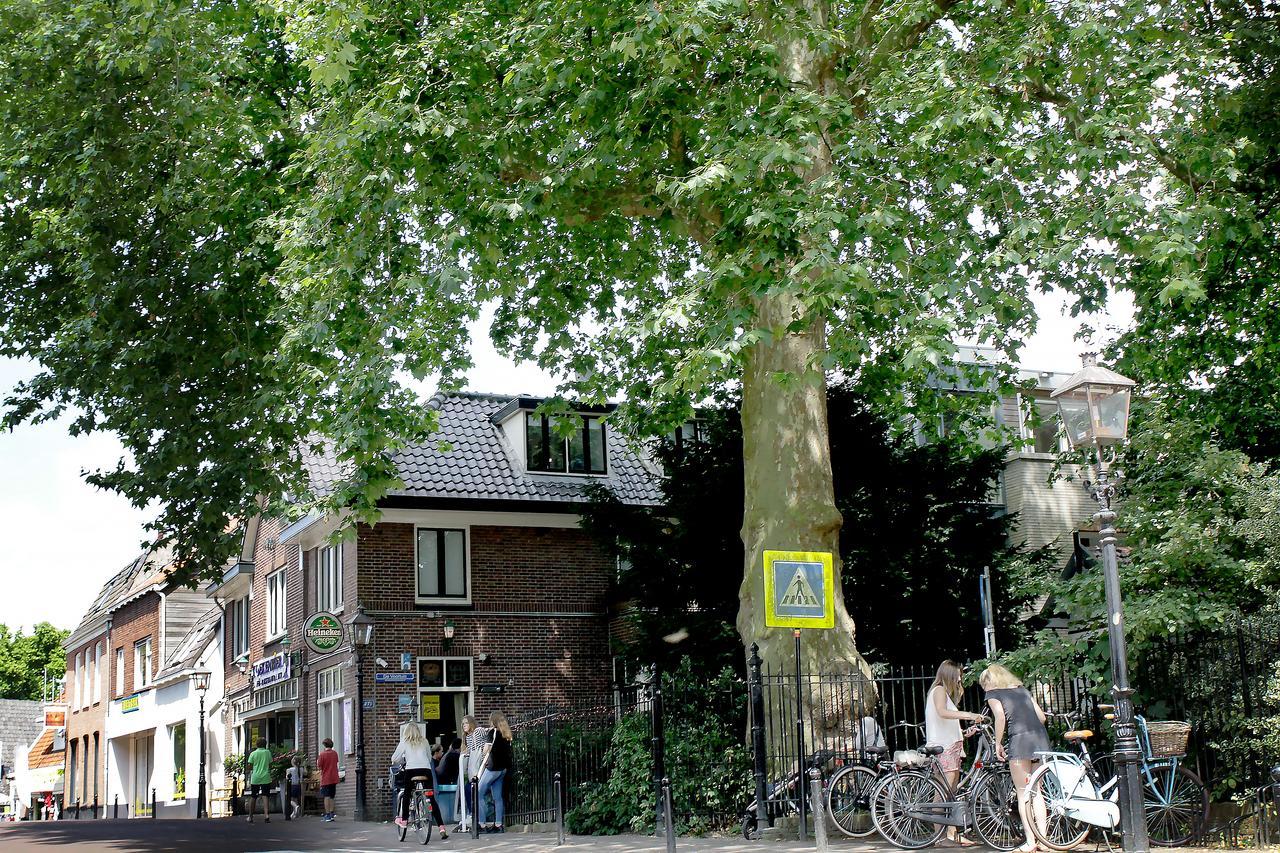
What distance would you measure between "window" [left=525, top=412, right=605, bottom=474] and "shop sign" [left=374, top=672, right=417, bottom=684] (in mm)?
5507

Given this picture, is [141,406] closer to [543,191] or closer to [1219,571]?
[543,191]

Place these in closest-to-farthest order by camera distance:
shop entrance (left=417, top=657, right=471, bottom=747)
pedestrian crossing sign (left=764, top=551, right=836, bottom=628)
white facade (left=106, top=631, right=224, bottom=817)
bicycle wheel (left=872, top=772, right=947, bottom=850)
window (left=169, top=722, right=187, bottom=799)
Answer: bicycle wheel (left=872, top=772, right=947, bottom=850) < pedestrian crossing sign (left=764, top=551, right=836, bottom=628) < shop entrance (left=417, top=657, right=471, bottom=747) < white facade (left=106, top=631, right=224, bottom=817) < window (left=169, top=722, right=187, bottom=799)

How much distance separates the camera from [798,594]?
1502cm

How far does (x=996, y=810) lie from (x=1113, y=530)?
2.99 metres

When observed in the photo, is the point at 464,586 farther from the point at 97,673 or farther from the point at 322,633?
the point at 97,673

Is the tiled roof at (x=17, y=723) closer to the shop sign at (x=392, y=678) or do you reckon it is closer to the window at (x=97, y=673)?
the window at (x=97, y=673)

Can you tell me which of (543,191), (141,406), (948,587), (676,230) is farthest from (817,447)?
(141,406)

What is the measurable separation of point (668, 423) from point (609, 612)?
941 centimetres

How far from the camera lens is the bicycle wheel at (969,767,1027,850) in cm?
1353

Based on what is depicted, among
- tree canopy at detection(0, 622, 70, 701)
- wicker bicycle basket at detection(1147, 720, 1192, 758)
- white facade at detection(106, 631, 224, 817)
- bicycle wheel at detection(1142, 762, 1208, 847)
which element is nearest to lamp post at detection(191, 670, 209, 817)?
white facade at detection(106, 631, 224, 817)

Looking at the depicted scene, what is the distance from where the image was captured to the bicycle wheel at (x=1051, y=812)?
42.4 ft

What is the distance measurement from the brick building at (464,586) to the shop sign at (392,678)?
41 millimetres

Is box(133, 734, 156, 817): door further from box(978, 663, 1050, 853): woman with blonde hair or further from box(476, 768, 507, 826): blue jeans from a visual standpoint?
box(978, 663, 1050, 853): woman with blonde hair

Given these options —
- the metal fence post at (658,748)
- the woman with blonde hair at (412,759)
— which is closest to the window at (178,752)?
the woman with blonde hair at (412,759)
